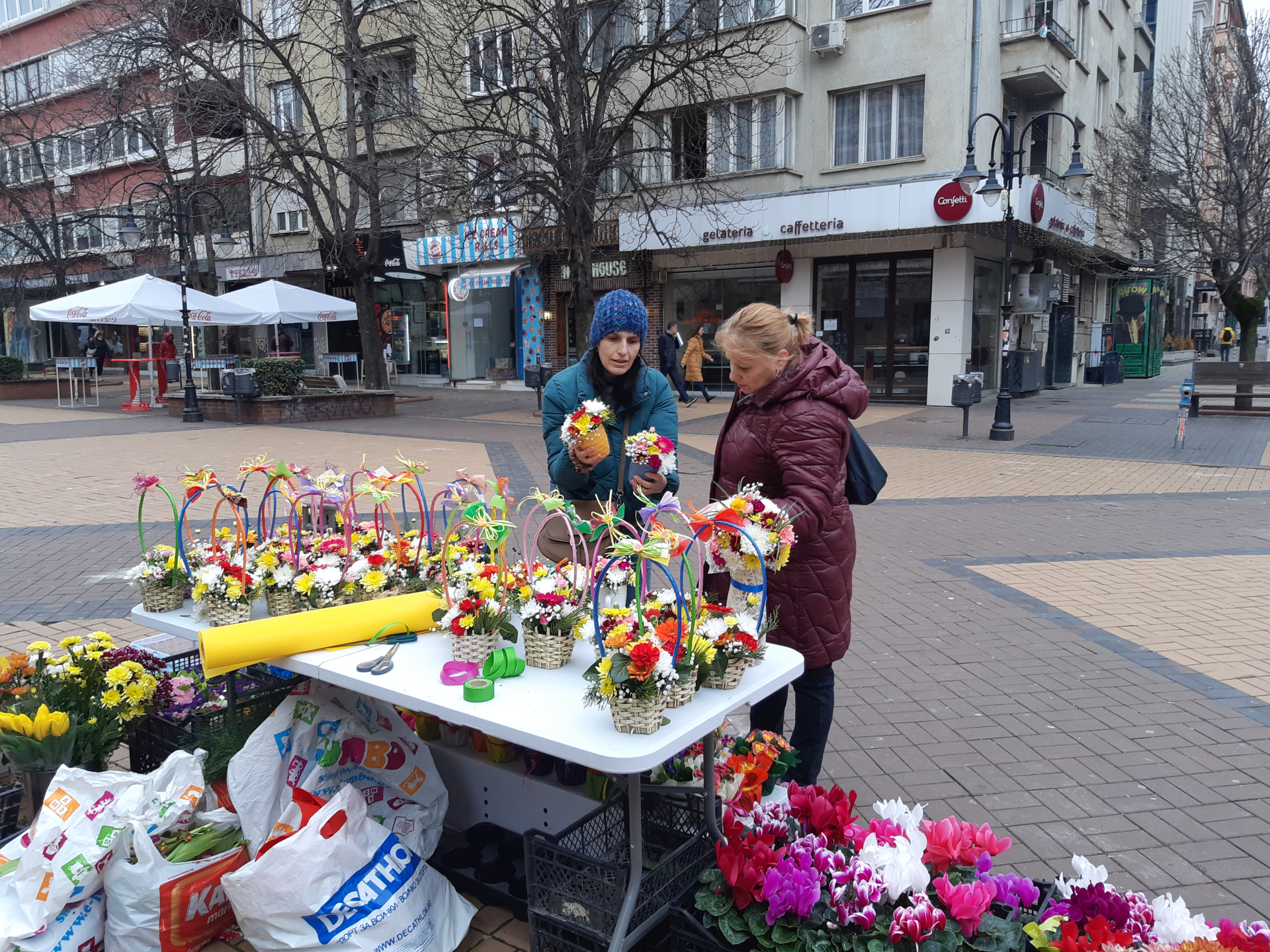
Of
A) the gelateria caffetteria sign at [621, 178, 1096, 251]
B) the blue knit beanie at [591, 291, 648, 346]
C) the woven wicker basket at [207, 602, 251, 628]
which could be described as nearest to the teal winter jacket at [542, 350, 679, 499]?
the blue knit beanie at [591, 291, 648, 346]

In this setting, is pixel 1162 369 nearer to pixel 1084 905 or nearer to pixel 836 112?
pixel 836 112

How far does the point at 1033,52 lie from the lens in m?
18.8

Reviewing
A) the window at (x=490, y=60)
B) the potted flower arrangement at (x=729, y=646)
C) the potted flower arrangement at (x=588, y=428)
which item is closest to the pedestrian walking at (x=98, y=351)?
the window at (x=490, y=60)

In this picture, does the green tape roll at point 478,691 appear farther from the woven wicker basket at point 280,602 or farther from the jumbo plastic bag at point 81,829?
the jumbo plastic bag at point 81,829

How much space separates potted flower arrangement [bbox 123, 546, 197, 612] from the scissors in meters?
1.02

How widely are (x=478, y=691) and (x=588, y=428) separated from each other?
1.15 m

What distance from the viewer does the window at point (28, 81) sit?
27.8m

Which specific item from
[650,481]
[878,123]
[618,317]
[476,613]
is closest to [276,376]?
[878,123]

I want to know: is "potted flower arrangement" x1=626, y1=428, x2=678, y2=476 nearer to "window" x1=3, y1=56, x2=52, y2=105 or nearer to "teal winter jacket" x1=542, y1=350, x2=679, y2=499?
"teal winter jacket" x1=542, y1=350, x2=679, y2=499

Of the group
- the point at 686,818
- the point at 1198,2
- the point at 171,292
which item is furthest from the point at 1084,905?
the point at 1198,2

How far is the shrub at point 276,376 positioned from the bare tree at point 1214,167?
712 inches

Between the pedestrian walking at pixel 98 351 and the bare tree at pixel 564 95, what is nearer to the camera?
the bare tree at pixel 564 95

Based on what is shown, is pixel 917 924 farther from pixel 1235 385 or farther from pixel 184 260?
pixel 184 260

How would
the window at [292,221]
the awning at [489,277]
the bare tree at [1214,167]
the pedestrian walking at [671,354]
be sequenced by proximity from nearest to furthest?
the bare tree at [1214,167] < the pedestrian walking at [671,354] < the awning at [489,277] < the window at [292,221]
